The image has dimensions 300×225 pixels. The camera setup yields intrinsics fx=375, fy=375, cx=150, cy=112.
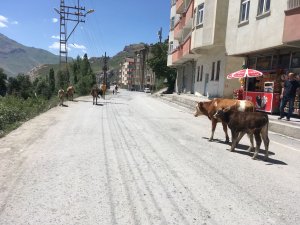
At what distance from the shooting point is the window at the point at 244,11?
21.6m

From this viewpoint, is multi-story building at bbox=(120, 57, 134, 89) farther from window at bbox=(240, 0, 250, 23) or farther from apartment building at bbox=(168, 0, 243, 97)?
window at bbox=(240, 0, 250, 23)

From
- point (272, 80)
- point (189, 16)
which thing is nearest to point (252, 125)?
point (272, 80)

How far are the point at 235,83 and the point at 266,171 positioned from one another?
21.1 metres

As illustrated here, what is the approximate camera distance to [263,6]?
64.0 feet

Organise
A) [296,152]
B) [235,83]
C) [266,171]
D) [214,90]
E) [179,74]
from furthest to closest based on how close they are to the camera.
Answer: [179,74] → [214,90] → [235,83] → [296,152] → [266,171]

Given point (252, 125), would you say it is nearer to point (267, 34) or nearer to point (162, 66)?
point (267, 34)

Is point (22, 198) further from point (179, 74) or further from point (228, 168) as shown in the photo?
point (179, 74)

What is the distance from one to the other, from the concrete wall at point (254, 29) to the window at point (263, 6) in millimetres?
259

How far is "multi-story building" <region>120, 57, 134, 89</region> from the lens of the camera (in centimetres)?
16685

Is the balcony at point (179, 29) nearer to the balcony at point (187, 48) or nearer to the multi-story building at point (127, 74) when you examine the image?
the balcony at point (187, 48)

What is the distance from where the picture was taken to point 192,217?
15.5 feet

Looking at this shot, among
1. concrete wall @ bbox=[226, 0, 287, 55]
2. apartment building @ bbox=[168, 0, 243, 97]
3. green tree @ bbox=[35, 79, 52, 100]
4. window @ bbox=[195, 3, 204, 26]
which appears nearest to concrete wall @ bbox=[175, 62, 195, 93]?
apartment building @ bbox=[168, 0, 243, 97]

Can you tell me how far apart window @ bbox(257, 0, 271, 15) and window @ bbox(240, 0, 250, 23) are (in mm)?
1481

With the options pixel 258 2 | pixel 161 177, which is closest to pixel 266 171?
pixel 161 177
